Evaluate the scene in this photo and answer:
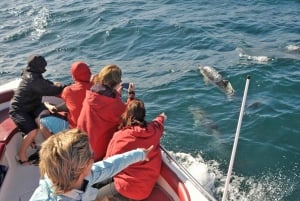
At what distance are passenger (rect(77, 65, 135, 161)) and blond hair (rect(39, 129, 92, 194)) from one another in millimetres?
2633

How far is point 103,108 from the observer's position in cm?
655

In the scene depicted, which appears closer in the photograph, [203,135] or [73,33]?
[203,135]

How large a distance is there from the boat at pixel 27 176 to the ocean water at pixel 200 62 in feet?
10.0

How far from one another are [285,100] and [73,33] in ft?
35.5

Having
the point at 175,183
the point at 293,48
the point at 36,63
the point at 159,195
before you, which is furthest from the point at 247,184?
the point at 293,48

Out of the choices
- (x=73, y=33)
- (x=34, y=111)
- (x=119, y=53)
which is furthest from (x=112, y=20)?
(x=34, y=111)

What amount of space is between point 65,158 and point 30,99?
4028mm

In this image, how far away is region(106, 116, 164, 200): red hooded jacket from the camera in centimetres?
610

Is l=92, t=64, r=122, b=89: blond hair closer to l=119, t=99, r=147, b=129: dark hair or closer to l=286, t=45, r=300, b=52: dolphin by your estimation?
l=119, t=99, r=147, b=129: dark hair

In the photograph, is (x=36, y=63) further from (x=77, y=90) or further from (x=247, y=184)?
(x=247, y=184)

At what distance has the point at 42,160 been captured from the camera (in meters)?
3.83

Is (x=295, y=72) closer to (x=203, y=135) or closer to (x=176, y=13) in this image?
(x=203, y=135)

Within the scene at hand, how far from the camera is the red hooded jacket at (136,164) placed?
20.0 ft

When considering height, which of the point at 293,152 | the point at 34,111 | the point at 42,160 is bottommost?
the point at 293,152
